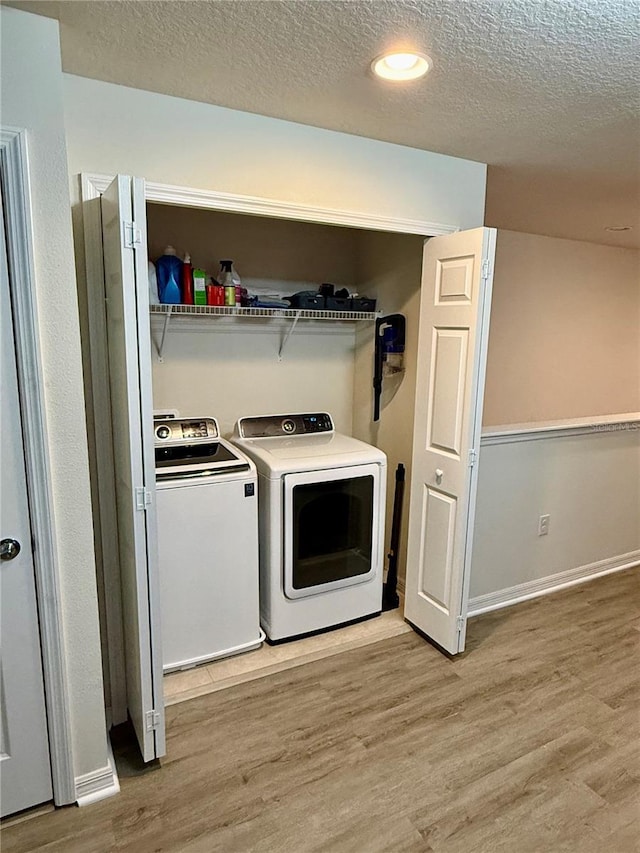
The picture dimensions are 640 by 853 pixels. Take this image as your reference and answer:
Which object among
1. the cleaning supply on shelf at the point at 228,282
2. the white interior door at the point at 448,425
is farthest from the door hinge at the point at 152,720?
the cleaning supply on shelf at the point at 228,282

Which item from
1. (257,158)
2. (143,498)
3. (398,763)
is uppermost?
(257,158)

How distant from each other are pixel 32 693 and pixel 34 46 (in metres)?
1.86

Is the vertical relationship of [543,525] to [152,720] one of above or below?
above

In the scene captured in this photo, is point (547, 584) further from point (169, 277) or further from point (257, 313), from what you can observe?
point (169, 277)

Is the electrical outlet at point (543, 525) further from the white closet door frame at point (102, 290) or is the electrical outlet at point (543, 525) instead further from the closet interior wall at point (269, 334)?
the white closet door frame at point (102, 290)

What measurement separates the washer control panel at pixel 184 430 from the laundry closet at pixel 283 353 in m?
0.23

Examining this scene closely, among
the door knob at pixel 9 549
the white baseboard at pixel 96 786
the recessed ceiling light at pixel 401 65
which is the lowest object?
the white baseboard at pixel 96 786

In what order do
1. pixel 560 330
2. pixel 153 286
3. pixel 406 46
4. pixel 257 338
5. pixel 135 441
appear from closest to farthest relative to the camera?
pixel 406 46, pixel 135 441, pixel 153 286, pixel 257 338, pixel 560 330

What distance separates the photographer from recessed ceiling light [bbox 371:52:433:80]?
154 centimetres

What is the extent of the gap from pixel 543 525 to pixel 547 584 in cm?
39

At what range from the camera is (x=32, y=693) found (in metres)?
1.63

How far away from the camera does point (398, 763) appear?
75.2 inches

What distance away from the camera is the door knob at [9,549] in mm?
1521

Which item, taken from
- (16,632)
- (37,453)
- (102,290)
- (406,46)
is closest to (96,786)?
(16,632)
